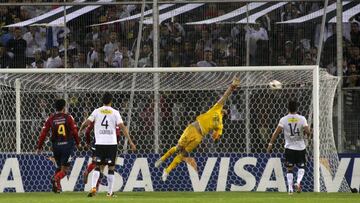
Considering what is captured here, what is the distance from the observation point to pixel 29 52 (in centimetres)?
2555

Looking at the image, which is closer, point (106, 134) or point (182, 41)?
point (106, 134)

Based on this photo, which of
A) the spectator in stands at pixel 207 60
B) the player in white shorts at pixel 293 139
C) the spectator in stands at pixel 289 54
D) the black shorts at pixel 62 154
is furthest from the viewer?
the spectator in stands at pixel 207 60

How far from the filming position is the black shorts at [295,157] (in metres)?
22.6

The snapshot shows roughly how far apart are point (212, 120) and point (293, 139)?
5.86 feet

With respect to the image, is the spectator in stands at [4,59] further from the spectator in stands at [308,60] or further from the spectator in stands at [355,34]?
Answer: the spectator in stands at [355,34]

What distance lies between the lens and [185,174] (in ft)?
79.8

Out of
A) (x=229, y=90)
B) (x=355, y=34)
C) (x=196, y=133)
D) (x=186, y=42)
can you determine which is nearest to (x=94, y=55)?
(x=186, y=42)

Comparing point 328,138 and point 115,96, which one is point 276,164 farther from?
point 115,96

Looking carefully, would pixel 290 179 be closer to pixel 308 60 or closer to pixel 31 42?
pixel 308 60

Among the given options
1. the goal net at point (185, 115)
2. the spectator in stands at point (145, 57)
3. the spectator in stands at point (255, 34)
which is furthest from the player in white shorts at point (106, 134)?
the spectator in stands at point (255, 34)

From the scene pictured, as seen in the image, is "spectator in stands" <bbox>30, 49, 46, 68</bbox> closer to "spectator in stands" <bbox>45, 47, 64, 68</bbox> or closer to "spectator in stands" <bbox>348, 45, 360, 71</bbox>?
"spectator in stands" <bbox>45, 47, 64, 68</bbox>

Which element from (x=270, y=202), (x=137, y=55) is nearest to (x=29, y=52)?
(x=137, y=55)

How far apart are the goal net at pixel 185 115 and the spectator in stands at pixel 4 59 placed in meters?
0.90

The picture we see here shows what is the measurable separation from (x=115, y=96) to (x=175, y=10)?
89.3 inches
